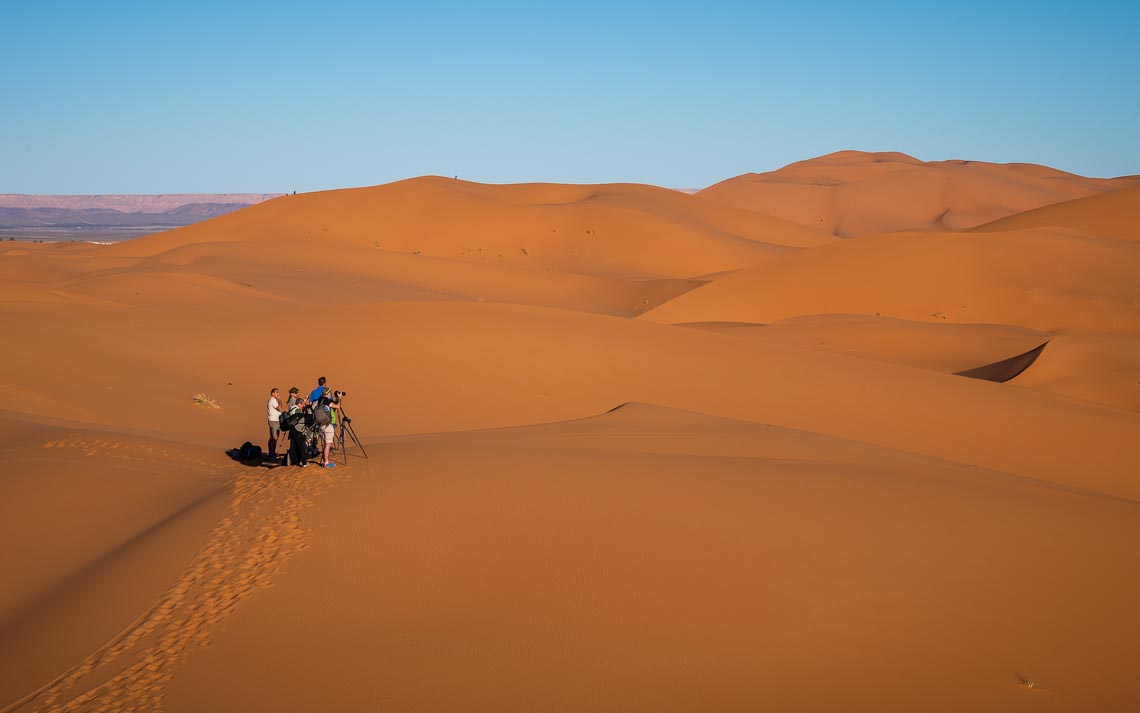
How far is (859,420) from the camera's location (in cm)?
1803

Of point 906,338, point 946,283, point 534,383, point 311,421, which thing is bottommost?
point 534,383

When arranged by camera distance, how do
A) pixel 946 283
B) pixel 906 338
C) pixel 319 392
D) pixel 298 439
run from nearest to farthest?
pixel 298 439 → pixel 319 392 → pixel 906 338 → pixel 946 283

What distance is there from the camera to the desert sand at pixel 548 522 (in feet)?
20.5

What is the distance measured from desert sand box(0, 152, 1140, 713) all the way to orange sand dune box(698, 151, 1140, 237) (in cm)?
8024

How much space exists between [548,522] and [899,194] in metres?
114

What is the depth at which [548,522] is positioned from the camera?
8.88 meters

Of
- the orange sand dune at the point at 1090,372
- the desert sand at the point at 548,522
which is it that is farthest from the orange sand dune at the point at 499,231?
the desert sand at the point at 548,522

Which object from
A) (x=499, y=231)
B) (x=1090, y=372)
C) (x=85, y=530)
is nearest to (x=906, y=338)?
(x=1090, y=372)

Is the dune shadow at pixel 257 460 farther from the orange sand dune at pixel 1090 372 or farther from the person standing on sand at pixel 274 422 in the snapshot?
the orange sand dune at pixel 1090 372

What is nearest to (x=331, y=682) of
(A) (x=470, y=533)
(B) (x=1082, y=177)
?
(A) (x=470, y=533)

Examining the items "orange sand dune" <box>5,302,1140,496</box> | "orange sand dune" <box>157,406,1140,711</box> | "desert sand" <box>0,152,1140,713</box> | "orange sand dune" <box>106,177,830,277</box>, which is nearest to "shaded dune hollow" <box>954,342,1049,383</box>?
"desert sand" <box>0,152,1140,713</box>

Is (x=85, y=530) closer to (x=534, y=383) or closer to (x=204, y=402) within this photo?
(x=204, y=402)

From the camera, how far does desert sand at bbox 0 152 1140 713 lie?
20.5 ft

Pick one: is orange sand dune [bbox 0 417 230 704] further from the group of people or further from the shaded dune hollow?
the shaded dune hollow
